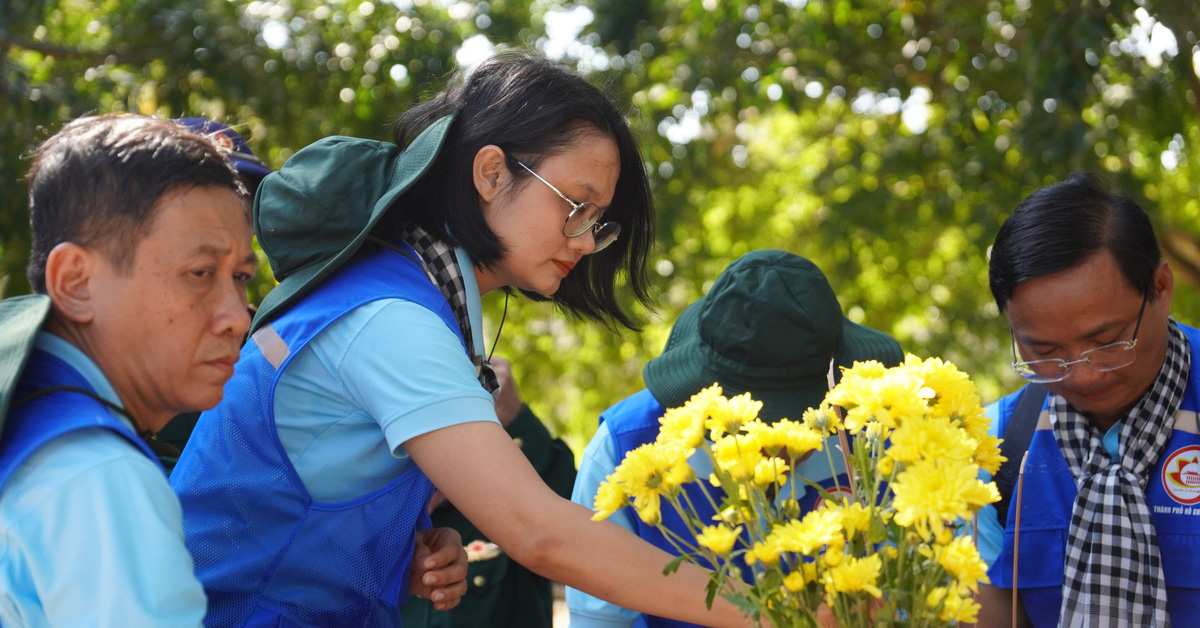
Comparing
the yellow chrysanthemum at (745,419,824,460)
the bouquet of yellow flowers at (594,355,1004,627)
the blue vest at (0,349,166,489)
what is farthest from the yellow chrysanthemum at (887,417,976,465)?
the blue vest at (0,349,166,489)

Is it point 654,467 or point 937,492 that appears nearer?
point 937,492

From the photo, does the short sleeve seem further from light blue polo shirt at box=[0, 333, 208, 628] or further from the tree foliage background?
the tree foliage background

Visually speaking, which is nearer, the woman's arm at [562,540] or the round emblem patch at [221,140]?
the woman's arm at [562,540]

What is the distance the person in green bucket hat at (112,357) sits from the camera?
3.34 feet

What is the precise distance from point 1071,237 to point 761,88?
129 inches

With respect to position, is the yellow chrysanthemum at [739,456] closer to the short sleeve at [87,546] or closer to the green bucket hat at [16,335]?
the short sleeve at [87,546]

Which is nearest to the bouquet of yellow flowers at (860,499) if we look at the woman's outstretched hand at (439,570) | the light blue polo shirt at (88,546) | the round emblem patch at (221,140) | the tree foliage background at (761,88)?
the light blue polo shirt at (88,546)

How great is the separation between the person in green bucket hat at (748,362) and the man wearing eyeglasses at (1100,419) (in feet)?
1.09

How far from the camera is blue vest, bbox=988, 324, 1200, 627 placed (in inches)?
80.6

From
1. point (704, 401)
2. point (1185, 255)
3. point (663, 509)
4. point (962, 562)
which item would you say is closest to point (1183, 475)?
point (663, 509)

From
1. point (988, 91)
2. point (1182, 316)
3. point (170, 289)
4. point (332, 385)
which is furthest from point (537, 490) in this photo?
point (1182, 316)

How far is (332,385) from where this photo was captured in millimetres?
1491

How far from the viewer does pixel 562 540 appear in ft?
4.43

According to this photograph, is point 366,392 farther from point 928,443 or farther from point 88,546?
point 928,443
